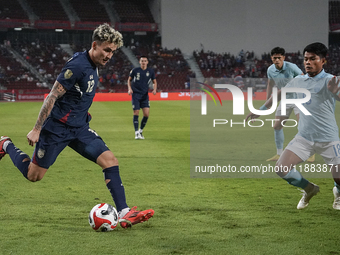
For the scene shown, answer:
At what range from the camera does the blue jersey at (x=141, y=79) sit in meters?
12.5

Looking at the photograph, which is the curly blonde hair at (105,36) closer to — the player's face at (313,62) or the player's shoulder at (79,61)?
the player's shoulder at (79,61)

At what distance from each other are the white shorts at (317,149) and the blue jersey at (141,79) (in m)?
7.93

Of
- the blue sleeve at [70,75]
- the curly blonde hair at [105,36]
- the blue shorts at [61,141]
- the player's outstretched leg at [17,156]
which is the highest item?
the curly blonde hair at [105,36]

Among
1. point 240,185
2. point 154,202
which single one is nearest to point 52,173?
point 154,202

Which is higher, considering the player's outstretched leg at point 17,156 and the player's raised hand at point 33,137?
the player's raised hand at point 33,137

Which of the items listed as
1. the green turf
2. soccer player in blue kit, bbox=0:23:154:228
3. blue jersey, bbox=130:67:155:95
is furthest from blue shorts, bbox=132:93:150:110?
soccer player in blue kit, bbox=0:23:154:228

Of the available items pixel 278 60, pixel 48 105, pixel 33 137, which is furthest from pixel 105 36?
pixel 278 60

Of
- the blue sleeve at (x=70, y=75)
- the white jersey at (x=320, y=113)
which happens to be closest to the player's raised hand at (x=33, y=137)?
the blue sleeve at (x=70, y=75)

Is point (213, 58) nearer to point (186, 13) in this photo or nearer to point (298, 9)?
point (186, 13)

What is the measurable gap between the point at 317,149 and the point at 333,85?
73cm

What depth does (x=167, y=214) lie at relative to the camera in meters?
4.89

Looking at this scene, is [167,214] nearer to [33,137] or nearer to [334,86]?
[33,137]

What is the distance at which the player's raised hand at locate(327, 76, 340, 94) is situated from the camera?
4711 millimetres

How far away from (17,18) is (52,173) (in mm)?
43897
